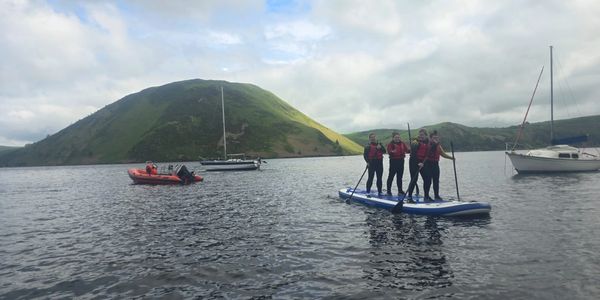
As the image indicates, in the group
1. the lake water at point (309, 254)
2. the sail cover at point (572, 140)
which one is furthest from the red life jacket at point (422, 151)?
the sail cover at point (572, 140)

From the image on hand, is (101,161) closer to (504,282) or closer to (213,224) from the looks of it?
(213,224)

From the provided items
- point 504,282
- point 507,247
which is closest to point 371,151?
point 507,247

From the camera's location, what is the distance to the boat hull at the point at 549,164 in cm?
5403

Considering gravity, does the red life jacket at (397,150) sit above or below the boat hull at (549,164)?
above

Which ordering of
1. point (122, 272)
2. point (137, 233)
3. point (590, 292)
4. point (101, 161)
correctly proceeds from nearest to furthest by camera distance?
point (590, 292), point (122, 272), point (137, 233), point (101, 161)

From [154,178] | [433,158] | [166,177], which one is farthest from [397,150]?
[154,178]

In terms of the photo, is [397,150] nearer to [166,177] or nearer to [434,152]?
[434,152]

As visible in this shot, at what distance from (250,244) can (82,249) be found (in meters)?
8.00

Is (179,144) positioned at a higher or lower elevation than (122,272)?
higher

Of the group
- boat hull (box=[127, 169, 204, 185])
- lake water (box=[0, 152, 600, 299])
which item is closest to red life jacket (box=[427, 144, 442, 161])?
lake water (box=[0, 152, 600, 299])

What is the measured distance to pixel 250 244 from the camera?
17969 millimetres

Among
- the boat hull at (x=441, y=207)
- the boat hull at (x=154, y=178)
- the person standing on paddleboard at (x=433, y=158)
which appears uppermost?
the person standing on paddleboard at (x=433, y=158)

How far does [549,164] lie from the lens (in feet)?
178

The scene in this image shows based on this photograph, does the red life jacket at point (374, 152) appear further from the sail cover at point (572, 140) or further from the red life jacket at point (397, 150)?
the sail cover at point (572, 140)
